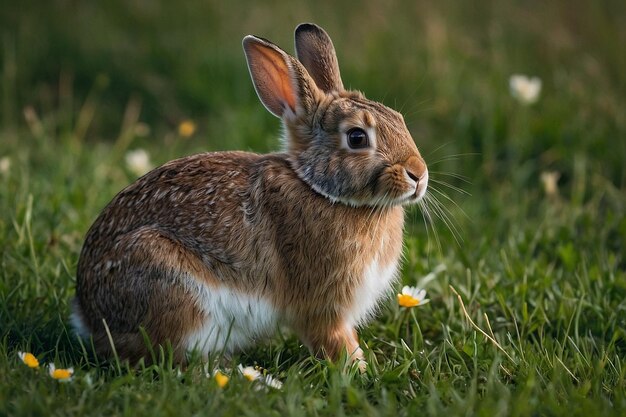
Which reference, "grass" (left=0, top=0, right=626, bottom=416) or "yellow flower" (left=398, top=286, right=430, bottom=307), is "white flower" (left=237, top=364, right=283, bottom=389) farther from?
"yellow flower" (left=398, top=286, right=430, bottom=307)

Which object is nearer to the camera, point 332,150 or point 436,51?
point 332,150

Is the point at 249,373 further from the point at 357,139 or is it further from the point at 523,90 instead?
the point at 523,90

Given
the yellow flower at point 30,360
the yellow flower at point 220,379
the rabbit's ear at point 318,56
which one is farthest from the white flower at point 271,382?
the rabbit's ear at point 318,56

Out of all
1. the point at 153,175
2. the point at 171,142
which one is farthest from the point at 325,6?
the point at 153,175

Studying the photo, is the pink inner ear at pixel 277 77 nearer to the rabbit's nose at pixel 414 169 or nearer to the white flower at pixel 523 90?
the rabbit's nose at pixel 414 169

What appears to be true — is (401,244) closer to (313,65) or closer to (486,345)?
(486,345)

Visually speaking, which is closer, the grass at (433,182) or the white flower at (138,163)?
the grass at (433,182)
